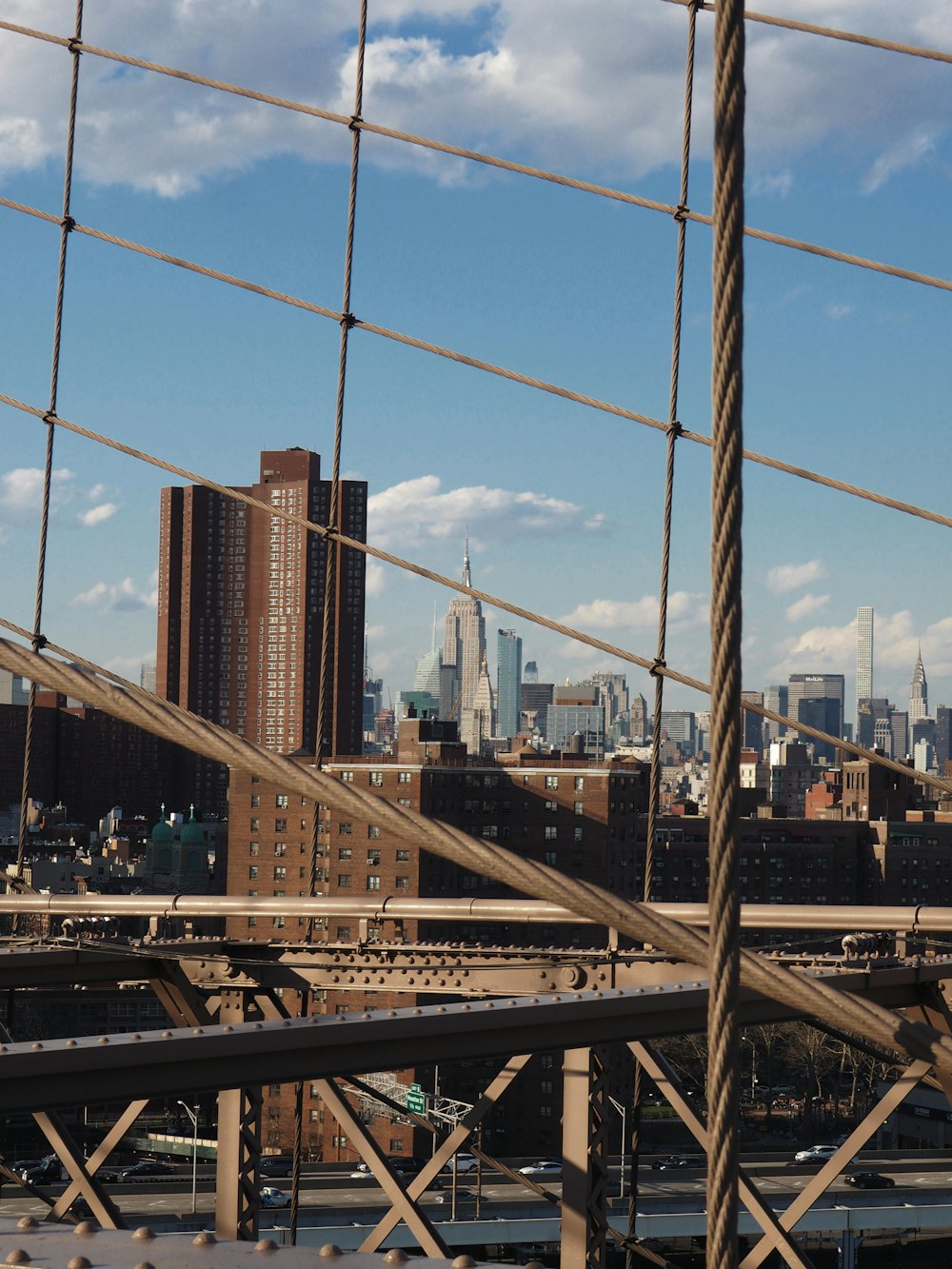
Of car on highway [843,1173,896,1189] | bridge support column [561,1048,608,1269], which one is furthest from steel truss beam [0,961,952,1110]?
car on highway [843,1173,896,1189]

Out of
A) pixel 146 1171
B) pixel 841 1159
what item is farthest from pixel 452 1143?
pixel 146 1171

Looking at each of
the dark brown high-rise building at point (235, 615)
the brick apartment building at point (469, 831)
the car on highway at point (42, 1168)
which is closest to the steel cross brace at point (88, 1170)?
the car on highway at point (42, 1168)

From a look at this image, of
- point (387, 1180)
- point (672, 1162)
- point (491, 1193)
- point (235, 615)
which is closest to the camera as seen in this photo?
point (387, 1180)

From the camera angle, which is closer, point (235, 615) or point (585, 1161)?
point (585, 1161)

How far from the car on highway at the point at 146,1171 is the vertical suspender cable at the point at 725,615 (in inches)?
1650

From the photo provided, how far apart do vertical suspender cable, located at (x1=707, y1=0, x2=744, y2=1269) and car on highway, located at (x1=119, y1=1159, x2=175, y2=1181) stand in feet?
138

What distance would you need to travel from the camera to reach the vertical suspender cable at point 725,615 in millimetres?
2318

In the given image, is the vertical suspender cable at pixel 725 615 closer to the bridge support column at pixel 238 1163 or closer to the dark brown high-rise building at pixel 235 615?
the bridge support column at pixel 238 1163

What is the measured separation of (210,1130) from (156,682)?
8187 centimetres

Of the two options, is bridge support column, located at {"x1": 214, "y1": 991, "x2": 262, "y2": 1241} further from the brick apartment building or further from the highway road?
the brick apartment building

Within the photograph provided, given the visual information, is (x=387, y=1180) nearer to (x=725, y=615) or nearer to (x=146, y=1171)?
(x=725, y=615)

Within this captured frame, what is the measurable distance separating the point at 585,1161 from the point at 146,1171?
133 ft

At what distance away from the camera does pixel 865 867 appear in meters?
80.5

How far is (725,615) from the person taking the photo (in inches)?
91.1
